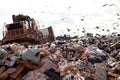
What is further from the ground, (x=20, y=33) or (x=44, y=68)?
(x=20, y=33)

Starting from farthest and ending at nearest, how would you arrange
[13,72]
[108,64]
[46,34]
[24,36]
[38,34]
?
[46,34] → [38,34] → [24,36] → [108,64] → [13,72]

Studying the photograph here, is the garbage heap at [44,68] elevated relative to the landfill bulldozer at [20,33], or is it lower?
lower

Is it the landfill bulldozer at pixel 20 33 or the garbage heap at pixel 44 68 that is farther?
the landfill bulldozer at pixel 20 33

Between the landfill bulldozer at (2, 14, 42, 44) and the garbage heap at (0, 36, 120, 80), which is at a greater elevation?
the landfill bulldozer at (2, 14, 42, 44)

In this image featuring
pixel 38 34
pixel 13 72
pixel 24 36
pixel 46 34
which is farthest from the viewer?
pixel 46 34

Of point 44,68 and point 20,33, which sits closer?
point 44,68

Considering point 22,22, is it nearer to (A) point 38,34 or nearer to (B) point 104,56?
(A) point 38,34

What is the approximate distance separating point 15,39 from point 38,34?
1.46 metres

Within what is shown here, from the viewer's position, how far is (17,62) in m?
8.12

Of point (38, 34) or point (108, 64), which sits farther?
point (38, 34)

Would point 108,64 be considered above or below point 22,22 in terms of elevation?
below

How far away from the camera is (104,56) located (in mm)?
10586

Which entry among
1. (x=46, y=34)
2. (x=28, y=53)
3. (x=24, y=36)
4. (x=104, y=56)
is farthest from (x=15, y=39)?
(x=28, y=53)

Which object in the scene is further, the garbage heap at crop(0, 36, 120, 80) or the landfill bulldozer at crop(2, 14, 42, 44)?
the landfill bulldozer at crop(2, 14, 42, 44)
